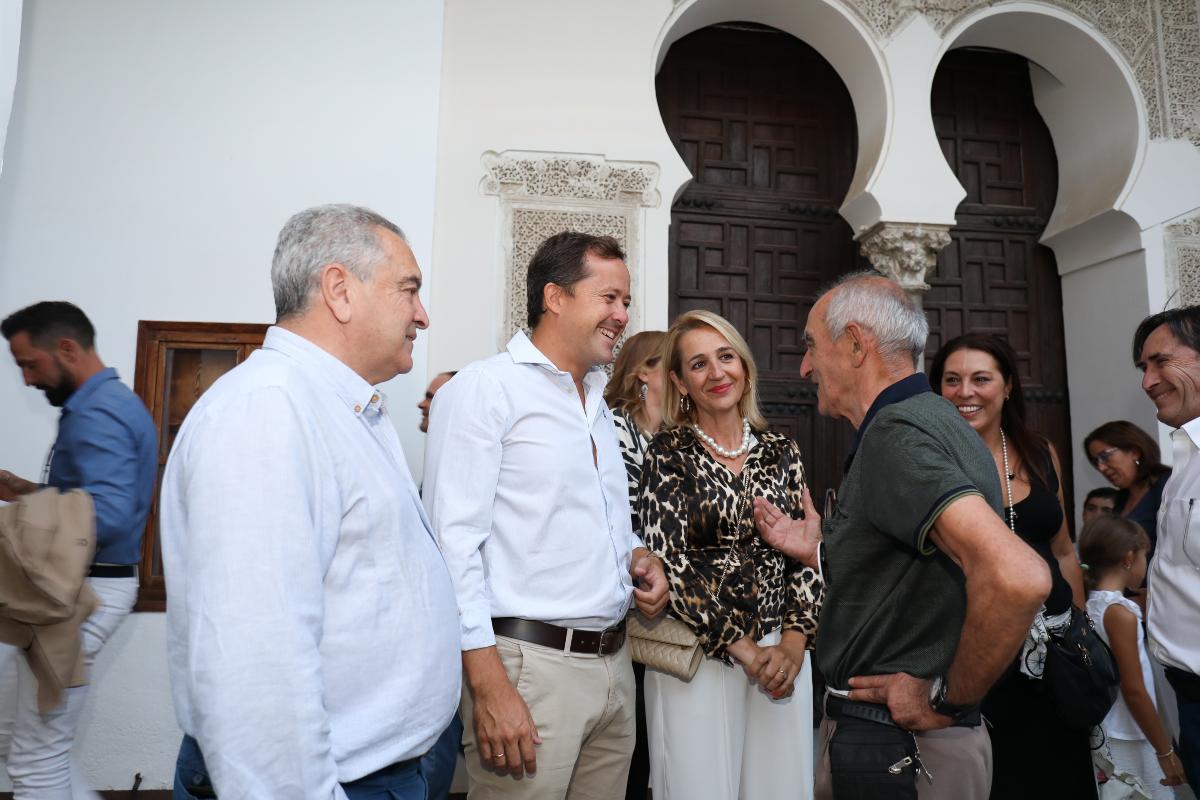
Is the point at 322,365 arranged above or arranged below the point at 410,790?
above

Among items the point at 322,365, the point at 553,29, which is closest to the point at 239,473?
the point at 322,365

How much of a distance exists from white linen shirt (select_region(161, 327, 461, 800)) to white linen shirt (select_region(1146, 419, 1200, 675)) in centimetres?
195

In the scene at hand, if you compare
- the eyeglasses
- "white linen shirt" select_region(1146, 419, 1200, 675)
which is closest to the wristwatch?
"white linen shirt" select_region(1146, 419, 1200, 675)

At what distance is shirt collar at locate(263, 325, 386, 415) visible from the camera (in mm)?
1386

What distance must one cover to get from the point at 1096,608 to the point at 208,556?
122 inches

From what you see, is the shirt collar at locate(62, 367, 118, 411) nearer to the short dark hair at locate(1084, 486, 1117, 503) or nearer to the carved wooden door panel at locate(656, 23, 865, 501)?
the carved wooden door panel at locate(656, 23, 865, 501)

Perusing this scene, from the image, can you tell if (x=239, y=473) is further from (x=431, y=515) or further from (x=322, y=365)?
(x=431, y=515)

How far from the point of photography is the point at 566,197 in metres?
4.33

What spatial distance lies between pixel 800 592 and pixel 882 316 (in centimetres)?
104

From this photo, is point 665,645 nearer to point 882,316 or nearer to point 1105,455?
point 882,316

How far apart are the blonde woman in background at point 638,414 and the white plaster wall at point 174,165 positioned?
4.07ft

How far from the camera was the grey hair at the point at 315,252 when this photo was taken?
4.79 feet

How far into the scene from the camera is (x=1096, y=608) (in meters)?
3.14

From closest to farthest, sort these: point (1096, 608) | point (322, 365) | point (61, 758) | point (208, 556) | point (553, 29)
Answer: point (208, 556)
point (322, 365)
point (61, 758)
point (1096, 608)
point (553, 29)
